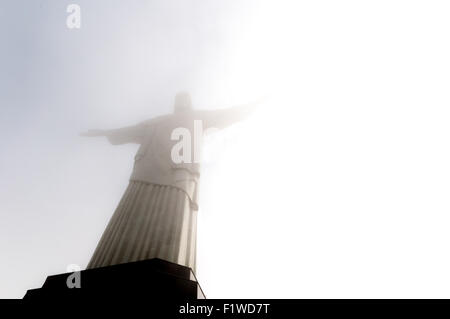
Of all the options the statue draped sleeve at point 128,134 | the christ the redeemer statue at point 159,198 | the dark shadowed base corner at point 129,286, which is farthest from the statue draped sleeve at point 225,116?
the dark shadowed base corner at point 129,286

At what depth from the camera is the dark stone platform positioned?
9.20ft

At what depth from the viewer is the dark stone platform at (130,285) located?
2.80 m

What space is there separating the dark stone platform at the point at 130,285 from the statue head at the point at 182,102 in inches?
173

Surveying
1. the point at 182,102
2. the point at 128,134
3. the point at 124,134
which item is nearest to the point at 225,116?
the point at 182,102

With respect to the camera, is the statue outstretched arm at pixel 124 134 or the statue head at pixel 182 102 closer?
the statue outstretched arm at pixel 124 134

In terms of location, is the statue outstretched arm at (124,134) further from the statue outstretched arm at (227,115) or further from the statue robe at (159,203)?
the statue outstretched arm at (227,115)

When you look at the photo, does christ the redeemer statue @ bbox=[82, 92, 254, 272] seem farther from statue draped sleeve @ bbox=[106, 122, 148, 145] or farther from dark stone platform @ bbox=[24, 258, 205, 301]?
dark stone platform @ bbox=[24, 258, 205, 301]

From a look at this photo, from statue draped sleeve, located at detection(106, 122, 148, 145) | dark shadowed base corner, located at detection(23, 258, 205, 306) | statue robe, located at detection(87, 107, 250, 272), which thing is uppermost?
statue draped sleeve, located at detection(106, 122, 148, 145)

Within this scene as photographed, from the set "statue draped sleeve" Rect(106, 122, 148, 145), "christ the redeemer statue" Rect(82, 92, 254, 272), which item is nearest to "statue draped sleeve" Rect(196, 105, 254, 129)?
"christ the redeemer statue" Rect(82, 92, 254, 272)

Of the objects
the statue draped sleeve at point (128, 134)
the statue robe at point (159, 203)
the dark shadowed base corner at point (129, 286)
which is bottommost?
Answer: the dark shadowed base corner at point (129, 286)

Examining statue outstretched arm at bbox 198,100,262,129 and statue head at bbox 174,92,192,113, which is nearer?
statue outstretched arm at bbox 198,100,262,129
